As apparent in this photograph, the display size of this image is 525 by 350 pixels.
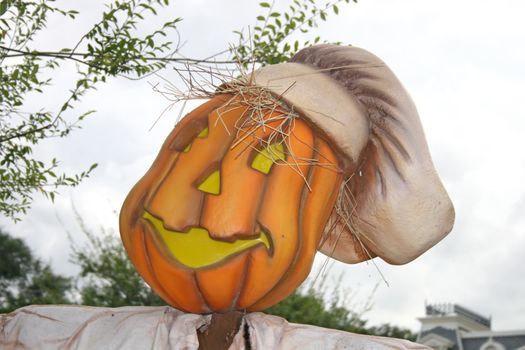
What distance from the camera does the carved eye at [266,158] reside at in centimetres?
207

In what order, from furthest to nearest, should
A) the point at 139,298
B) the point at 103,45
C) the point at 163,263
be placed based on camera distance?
the point at 139,298
the point at 103,45
the point at 163,263

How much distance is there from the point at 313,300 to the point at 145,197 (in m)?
5.25

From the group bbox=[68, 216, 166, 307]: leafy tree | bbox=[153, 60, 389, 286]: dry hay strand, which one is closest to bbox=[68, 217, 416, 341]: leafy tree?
bbox=[68, 216, 166, 307]: leafy tree

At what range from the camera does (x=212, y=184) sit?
2045 millimetres

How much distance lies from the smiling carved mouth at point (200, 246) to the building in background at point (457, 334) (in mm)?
11762

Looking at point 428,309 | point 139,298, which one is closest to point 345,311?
point 139,298

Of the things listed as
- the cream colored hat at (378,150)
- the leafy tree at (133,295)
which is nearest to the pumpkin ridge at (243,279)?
the cream colored hat at (378,150)

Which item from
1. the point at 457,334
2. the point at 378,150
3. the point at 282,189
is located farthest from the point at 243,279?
the point at 457,334

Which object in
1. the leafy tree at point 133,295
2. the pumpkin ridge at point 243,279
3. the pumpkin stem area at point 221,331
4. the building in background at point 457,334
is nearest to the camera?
the pumpkin ridge at point 243,279

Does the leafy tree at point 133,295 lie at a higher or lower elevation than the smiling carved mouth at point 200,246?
higher

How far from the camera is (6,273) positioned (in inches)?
667

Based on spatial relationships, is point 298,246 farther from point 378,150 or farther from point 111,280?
point 111,280

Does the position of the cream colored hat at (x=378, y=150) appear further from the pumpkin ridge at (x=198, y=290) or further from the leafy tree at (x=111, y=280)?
the leafy tree at (x=111, y=280)

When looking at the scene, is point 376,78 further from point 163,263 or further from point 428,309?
point 428,309
